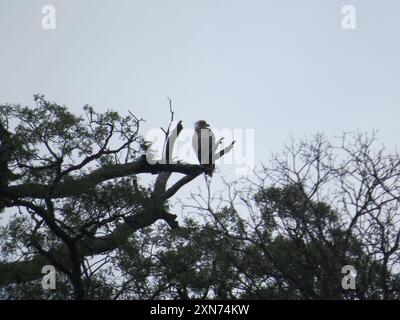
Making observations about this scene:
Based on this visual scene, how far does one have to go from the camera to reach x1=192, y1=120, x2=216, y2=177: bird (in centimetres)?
1273

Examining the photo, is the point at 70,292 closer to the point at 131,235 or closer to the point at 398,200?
the point at 131,235

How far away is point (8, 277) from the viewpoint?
34.7ft

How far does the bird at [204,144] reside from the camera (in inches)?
501

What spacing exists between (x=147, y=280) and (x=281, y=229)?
3392 mm

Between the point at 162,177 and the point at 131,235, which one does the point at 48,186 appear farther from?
the point at 162,177

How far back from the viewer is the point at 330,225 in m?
9.50

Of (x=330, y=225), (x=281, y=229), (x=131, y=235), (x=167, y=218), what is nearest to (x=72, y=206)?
(x=131, y=235)

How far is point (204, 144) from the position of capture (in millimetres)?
13102
